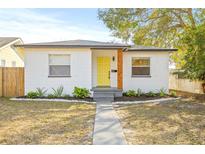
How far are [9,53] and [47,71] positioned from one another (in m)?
11.5

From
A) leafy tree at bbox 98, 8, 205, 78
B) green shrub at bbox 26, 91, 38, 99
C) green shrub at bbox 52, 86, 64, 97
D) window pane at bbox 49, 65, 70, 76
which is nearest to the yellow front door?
window pane at bbox 49, 65, 70, 76

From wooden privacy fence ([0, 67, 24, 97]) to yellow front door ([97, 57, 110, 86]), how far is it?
476cm

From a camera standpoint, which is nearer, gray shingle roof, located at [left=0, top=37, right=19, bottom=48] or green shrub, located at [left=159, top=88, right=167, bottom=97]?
green shrub, located at [left=159, top=88, right=167, bottom=97]

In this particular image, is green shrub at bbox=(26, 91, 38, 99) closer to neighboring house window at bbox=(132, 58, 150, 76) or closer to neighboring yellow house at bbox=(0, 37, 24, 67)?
neighboring house window at bbox=(132, 58, 150, 76)

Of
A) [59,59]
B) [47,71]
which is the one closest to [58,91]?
[47,71]

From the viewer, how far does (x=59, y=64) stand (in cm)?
1603

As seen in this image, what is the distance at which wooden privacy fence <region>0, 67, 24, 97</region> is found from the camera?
16312 mm

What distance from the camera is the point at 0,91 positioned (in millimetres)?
16422

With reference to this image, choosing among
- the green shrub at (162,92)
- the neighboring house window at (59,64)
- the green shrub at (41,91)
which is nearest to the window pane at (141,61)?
the green shrub at (162,92)

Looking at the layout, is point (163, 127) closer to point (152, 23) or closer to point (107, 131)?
point (107, 131)

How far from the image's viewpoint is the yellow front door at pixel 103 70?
1745 cm

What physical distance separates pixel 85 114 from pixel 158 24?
14211mm
